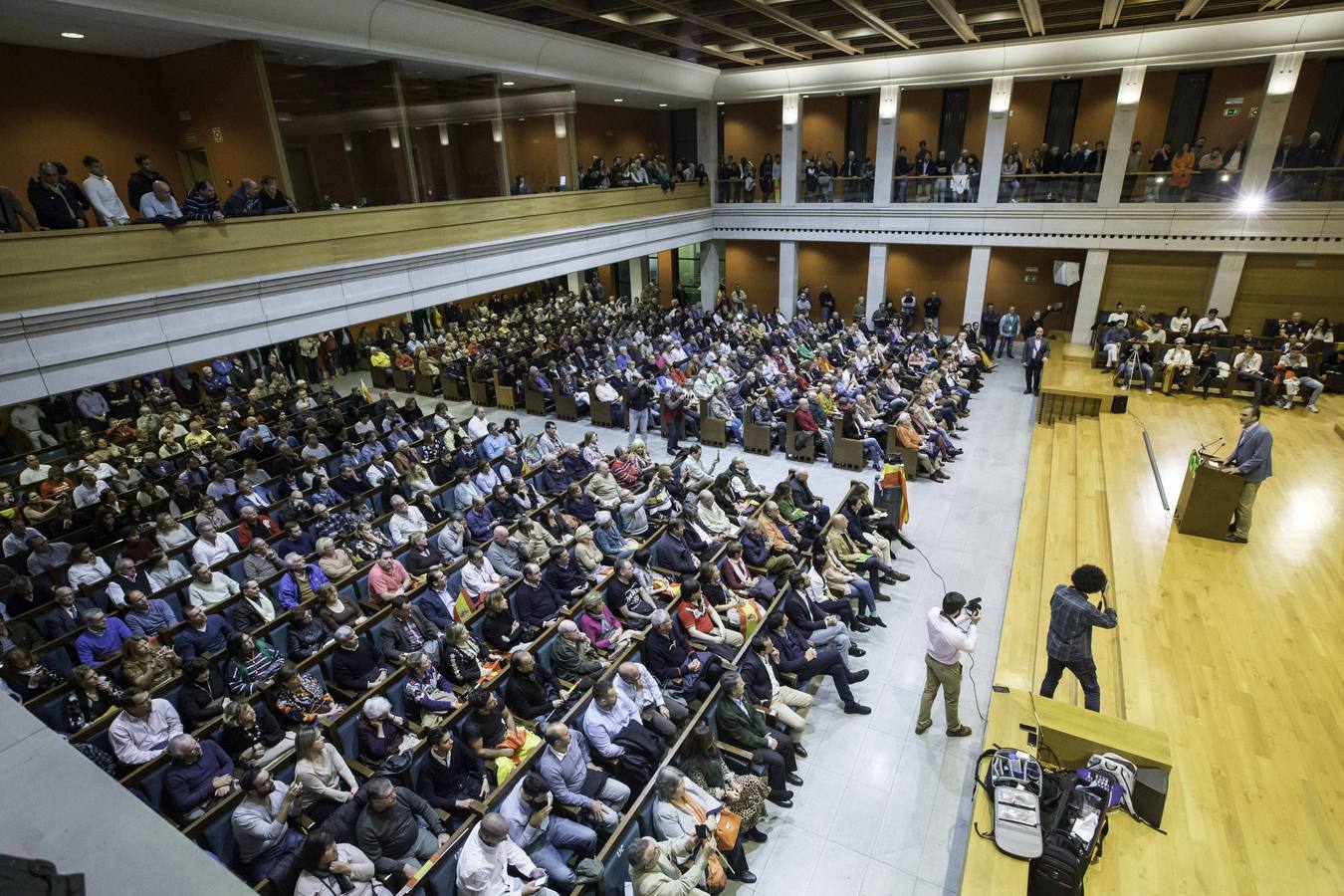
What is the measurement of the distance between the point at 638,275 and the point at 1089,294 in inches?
518

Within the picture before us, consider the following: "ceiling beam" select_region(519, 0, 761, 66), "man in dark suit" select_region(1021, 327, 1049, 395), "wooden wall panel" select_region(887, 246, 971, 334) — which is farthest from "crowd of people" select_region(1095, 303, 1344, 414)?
"ceiling beam" select_region(519, 0, 761, 66)

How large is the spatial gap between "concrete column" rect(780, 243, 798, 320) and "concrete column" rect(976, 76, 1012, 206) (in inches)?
196

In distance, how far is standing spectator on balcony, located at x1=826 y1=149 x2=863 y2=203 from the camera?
700 inches

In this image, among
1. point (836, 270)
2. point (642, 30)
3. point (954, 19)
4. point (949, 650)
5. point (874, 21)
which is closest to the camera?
point (949, 650)

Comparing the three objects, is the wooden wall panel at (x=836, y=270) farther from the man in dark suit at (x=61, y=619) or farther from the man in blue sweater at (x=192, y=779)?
the man in blue sweater at (x=192, y=779)

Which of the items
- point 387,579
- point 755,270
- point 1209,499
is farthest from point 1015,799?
point 755,270

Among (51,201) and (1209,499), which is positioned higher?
(51,201)

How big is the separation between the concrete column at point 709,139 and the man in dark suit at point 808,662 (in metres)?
16.8

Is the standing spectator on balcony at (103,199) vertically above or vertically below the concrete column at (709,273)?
above

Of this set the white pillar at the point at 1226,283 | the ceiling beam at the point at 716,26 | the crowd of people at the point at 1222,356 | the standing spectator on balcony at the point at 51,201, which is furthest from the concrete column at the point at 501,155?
the white pillar at the point at 1226,283

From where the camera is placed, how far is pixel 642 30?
41.3 ft

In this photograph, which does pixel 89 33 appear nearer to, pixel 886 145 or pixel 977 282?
pixel 886 145

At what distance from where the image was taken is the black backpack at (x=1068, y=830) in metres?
3.74

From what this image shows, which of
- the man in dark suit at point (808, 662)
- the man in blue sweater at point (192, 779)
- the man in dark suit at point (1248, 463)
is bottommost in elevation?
the man in dark suit at point (808, 662)
